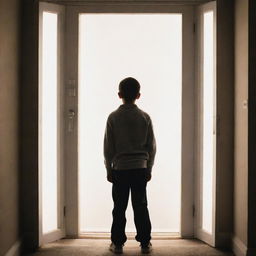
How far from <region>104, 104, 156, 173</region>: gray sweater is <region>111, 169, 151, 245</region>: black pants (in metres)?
0.06

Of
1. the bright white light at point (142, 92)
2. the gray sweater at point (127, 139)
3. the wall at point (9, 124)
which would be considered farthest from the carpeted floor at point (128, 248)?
the bright white light at point (142, 92)

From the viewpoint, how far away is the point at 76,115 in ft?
10.7

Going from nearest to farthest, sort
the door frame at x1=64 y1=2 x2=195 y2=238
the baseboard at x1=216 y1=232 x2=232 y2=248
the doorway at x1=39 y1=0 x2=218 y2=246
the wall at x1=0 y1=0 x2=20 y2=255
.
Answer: the wall at x1=0 y1=0 x2=20 y2=255 → the baseboard at x1=216 y1=232 x2=232 y2=248 → the door frame at x1=64 y1=2 x2=195 y2=238 → the doorway at x1=39 y1=0 x2=218 y2=246

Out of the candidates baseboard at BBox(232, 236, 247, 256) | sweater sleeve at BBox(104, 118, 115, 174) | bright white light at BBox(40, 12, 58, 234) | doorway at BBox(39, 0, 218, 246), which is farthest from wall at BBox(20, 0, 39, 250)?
baseboard at BBox(232, 236, 247, 256)

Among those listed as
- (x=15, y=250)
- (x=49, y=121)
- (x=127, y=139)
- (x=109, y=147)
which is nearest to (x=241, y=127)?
(x=127, y=139)

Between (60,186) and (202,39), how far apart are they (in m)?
1.53

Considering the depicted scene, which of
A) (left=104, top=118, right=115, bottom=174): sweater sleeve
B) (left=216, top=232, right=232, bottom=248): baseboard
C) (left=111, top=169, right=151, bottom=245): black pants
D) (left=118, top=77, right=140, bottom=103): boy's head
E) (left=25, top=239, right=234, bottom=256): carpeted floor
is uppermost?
(left=118, top=77, right=140, bottom=103): boy's head

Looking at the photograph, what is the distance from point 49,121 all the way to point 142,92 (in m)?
1.24

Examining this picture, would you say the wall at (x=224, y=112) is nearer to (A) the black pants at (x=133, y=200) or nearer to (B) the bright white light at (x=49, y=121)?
(A) the black pants at (x=133, y=200)

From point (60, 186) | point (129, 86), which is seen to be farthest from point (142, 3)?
point (60, 186)

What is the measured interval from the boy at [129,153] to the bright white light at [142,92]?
3.95 feet

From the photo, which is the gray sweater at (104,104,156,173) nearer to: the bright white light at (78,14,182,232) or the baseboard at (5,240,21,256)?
the baseboard at (5,240,21,256)

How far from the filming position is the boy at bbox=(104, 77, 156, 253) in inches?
107

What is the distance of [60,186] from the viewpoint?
127 inches
